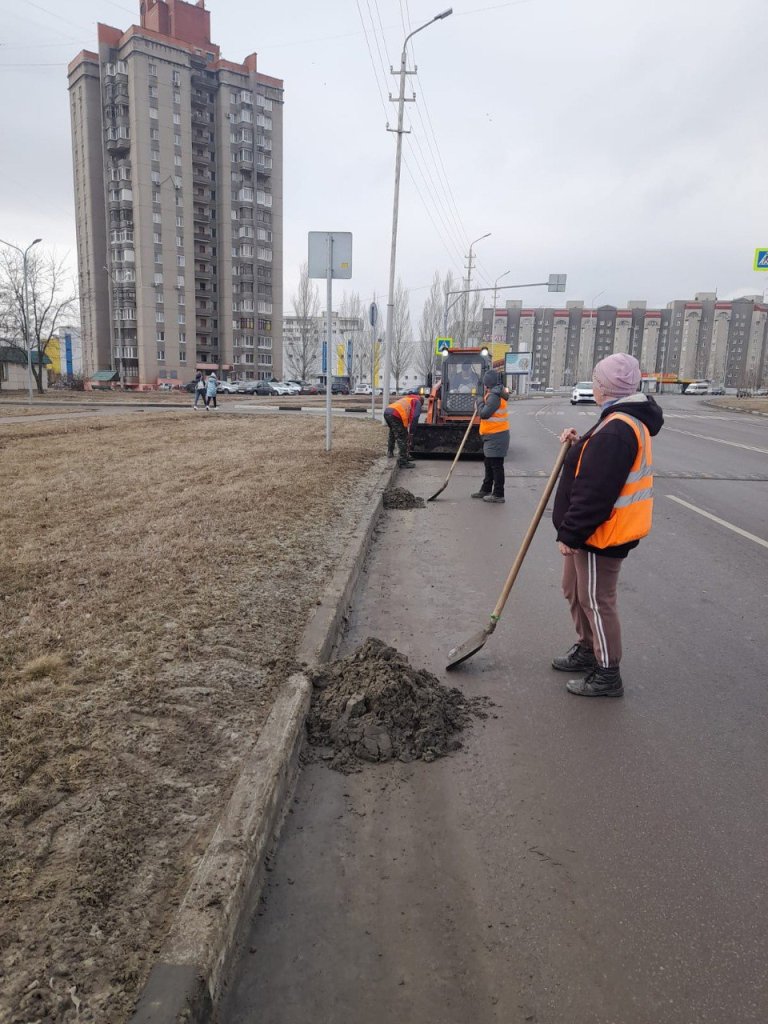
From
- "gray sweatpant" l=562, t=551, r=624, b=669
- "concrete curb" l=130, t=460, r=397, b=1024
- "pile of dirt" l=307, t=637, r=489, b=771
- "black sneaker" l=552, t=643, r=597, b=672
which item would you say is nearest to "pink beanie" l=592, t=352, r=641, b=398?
"gray sweatpant" l=562, t=551, r=624, b=669

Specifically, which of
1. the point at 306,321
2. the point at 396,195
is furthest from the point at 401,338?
the point at 396,195

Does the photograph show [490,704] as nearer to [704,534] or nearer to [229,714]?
[229,714]

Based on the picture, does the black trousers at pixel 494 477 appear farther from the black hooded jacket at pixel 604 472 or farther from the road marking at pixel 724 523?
the black hooded jacket at pixel 604 472

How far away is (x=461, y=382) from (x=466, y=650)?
1226 centimetres

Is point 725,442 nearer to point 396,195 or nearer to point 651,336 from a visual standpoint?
point 396,195

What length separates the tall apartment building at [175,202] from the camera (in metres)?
72.4

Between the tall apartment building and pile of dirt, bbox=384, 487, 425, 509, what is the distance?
68.1 metres

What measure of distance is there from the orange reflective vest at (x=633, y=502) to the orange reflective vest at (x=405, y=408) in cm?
942

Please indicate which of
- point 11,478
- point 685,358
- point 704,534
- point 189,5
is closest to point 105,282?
point 189,5

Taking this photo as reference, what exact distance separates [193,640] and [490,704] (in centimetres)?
170

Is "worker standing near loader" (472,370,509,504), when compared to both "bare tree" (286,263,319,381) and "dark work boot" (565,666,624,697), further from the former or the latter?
"bare tree" (286,263,319,381)

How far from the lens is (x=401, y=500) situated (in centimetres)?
950

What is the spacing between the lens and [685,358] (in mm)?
137250

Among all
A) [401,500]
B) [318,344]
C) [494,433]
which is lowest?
[401,500]
